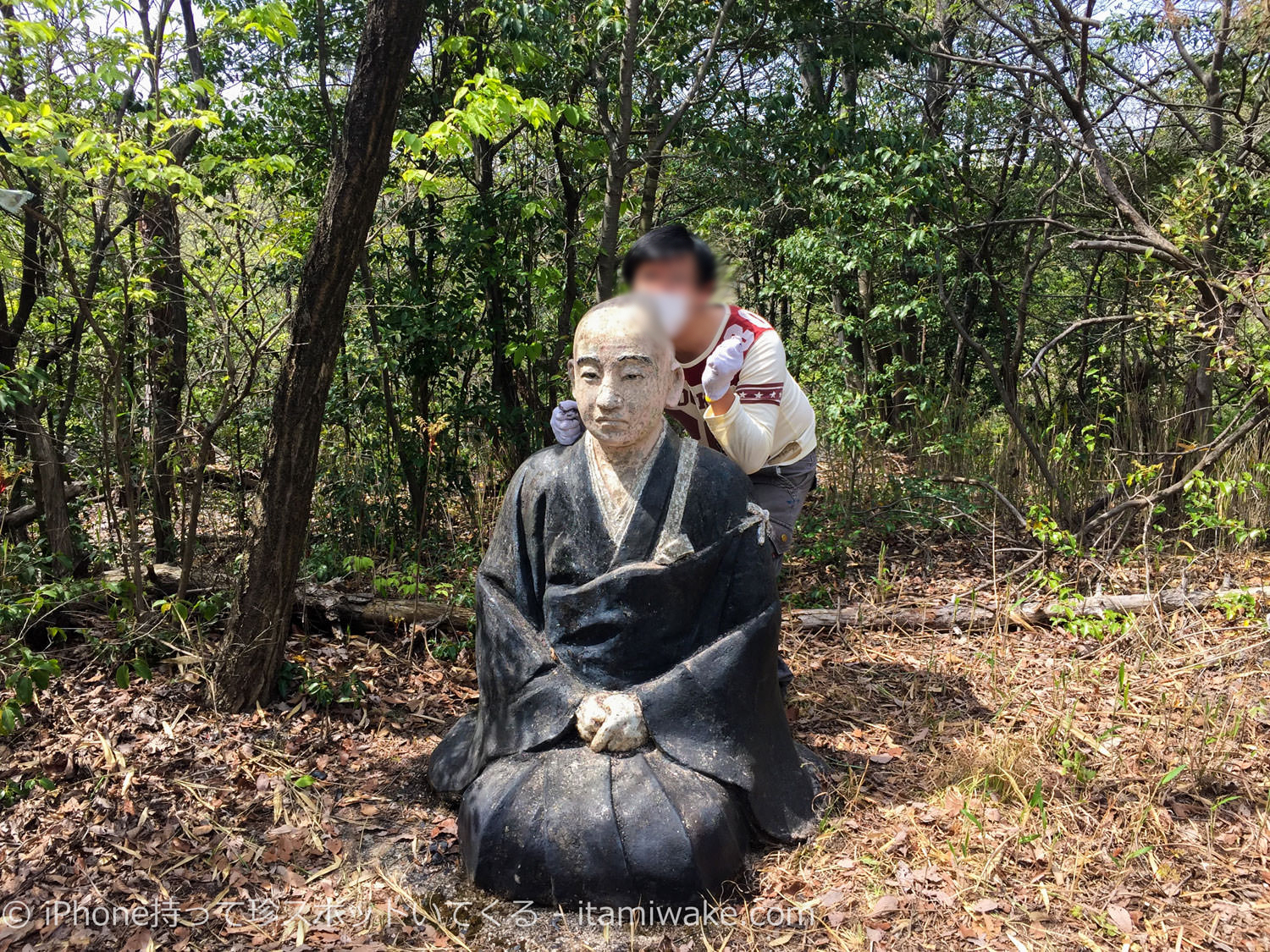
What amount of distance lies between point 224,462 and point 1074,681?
233 inches

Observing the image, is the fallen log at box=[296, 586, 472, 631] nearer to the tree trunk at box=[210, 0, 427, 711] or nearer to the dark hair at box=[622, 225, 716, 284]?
the tree trunk at box=[210, 0, 427, 711]

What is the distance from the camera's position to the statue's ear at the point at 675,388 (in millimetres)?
3029

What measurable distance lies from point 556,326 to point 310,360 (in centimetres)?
315

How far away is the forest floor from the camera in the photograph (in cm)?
276

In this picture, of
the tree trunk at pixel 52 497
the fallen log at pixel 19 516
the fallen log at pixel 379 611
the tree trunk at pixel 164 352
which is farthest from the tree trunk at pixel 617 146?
the fallen log at pixel 19 516

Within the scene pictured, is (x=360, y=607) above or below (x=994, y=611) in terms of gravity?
above

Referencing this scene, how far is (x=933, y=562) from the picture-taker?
6.03 metres

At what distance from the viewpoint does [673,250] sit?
9.55 ft

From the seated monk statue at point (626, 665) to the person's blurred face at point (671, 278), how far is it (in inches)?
3.0

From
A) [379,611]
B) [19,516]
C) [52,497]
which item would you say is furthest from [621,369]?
[19,516]

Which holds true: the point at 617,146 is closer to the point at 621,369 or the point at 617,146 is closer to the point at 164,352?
the point at 164,352

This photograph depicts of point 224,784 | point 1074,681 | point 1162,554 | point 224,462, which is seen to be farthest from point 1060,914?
point 224,462

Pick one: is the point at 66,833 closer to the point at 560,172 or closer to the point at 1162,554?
the point at 560,172

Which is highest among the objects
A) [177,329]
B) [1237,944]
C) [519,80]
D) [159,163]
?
[519,80]
